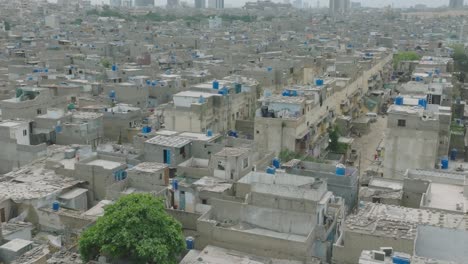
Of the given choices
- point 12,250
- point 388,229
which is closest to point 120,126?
point 12,250

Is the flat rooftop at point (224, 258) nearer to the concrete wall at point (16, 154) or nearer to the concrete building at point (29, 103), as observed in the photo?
the concrete wall at point (16, 154)

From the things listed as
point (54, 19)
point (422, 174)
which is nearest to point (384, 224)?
point (422, 174)

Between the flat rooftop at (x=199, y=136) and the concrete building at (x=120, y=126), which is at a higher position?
the flat rooftop at (x=199, y=136)

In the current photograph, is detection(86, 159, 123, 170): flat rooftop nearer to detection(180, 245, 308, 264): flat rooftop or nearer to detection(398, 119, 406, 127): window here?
detection(180, 245, 308, 264): flat rooftop

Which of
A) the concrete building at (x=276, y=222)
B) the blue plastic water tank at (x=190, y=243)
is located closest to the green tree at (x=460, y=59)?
the concrete building at (x=276, y=222)

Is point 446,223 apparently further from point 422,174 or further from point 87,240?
point 87,240

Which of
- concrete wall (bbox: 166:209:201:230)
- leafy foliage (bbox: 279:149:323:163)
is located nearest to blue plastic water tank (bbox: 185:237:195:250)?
concrete wall (bbox: 166:209:201:230)

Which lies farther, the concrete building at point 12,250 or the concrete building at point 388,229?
the concrete building at point 12,250
